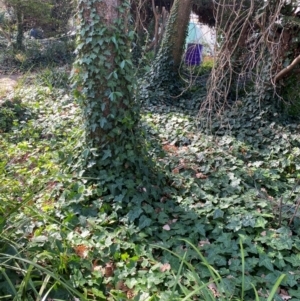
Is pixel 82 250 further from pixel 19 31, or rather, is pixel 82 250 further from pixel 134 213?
pixel 19 31

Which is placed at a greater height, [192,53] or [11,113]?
[192,53]

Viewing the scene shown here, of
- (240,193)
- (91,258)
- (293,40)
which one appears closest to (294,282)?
(240,193)

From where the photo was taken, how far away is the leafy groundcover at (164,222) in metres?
2.16

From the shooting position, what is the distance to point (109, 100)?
10.6 feet

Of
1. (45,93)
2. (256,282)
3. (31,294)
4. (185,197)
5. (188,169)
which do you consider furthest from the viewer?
(45,93)

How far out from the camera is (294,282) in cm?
225

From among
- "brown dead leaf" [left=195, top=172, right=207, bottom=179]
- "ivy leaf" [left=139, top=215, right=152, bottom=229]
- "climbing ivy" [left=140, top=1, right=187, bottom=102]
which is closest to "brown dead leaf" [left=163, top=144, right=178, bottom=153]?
"brown dead leaf" [left=195, top=172, right=207, bottom=179]

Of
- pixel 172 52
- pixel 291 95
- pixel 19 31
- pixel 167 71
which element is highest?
pixel 172 52

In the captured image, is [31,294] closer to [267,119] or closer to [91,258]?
[91,258]

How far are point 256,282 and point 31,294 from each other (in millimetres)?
1448

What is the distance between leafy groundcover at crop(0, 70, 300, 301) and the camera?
2164 millimetres

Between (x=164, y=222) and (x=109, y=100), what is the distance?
4.14ft

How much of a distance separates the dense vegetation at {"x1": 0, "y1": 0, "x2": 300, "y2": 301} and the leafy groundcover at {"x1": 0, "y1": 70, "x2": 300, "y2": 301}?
0.04 ft

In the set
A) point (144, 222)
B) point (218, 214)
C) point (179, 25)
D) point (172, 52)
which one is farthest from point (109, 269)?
point (179, 25)
